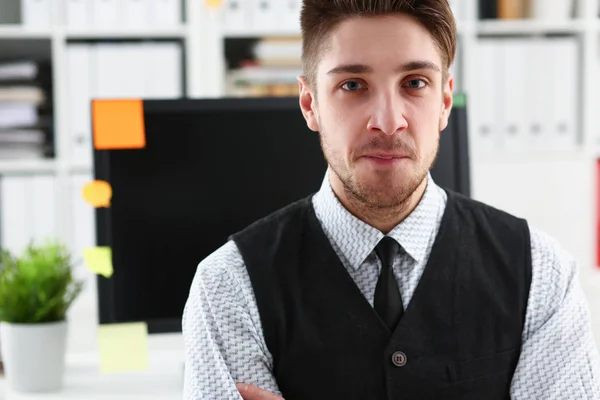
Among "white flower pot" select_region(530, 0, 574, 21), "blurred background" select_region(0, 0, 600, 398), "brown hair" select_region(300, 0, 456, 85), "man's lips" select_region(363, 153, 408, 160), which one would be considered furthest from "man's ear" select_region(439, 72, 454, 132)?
"white flower pot" select_region(530, 0, 574, 21)

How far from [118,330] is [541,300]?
0.72m

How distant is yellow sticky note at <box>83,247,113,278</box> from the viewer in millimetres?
1409

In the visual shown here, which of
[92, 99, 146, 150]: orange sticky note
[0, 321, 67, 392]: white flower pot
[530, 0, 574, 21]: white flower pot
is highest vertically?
[530, 0, 574, 21]: white flower pot

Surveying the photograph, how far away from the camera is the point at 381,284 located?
3.74ft

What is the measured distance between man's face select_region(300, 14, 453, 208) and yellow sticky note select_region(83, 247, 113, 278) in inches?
19.2

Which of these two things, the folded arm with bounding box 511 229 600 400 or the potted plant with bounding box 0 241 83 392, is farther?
the potted plant with bounding box 0 241 83 392

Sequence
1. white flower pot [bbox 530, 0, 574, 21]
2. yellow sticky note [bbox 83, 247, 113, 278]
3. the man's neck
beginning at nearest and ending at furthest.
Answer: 1. the man's neck
2. yellow sticky note [bbox 83, 247, 113, 278]
3. white flower pot [bbox 530, 0, 574, 21]

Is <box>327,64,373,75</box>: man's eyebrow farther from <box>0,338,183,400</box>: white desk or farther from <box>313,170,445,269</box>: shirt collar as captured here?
<box>0,338,183,400</box>: white desk

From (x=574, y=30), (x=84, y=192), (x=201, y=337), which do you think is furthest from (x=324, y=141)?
(x=574, y=30)

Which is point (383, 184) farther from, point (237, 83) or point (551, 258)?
point (237, 83)

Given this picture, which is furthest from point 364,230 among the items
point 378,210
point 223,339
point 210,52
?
point 210,52

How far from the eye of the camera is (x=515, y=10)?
9.55ft

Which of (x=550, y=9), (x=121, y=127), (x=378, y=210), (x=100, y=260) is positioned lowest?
(x=100, y=260)

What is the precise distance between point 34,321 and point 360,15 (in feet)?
2.56
